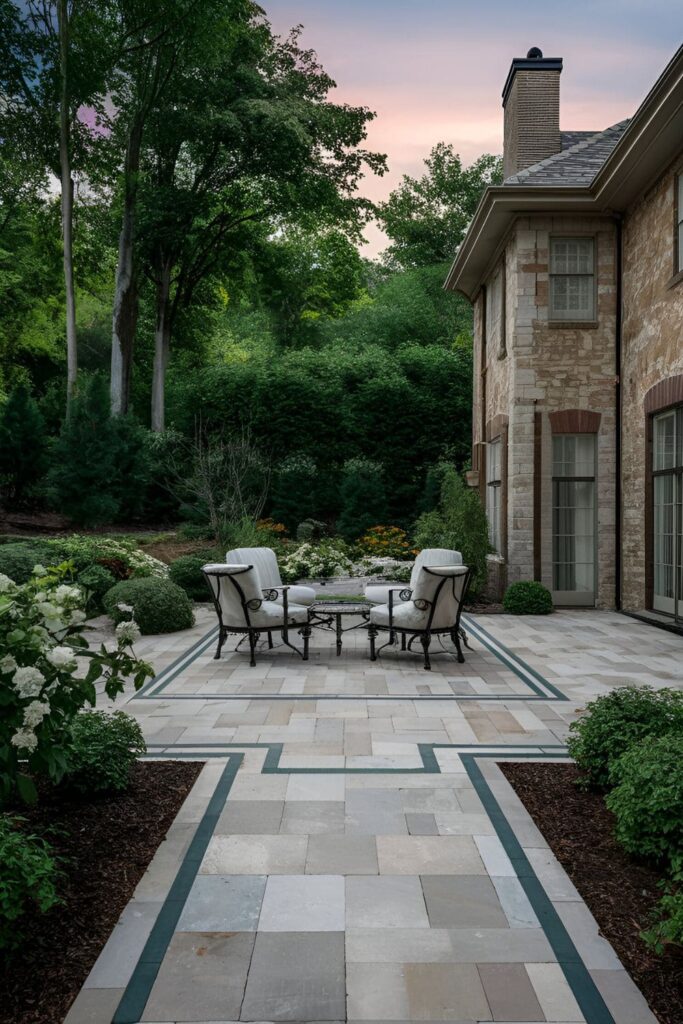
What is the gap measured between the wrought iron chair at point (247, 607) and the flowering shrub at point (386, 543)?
A: 6.91 m

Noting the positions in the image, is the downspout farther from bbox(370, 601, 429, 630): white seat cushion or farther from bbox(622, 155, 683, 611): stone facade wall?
bbox(370, 601, 429, 630): white seat cushion

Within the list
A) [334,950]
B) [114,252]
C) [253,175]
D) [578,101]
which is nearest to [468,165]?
[253,175]

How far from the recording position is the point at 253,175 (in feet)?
69.9

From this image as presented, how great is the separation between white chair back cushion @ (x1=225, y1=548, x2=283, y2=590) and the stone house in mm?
4420

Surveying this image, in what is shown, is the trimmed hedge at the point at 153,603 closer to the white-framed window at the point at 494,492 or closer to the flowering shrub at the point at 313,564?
the flowering shrub at the point at 313,564

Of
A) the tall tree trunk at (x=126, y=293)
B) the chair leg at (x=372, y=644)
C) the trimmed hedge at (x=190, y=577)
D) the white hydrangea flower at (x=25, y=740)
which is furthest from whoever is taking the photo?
the tall tree trunk at (x=126, y=293)

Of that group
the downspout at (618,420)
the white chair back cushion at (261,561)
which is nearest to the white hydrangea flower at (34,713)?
the white chair back cushion at (261,561)

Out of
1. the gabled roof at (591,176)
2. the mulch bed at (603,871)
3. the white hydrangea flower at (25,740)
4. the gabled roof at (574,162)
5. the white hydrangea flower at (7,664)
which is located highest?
the gabled roof at (574,162)

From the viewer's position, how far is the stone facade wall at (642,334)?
9.61 m

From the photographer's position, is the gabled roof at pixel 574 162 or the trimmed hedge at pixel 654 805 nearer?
the trimmed hedge at pixel 654 805

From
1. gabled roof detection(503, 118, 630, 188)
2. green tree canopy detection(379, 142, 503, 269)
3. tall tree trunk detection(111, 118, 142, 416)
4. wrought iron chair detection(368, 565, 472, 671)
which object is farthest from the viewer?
green tree canopy detection(379, 142, 503, 269)

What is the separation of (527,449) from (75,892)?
9912 mm

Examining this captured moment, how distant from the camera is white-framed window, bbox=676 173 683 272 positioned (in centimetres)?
934

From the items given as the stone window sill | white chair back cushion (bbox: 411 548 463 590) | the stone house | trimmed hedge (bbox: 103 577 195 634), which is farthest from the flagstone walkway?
the stone window sill
